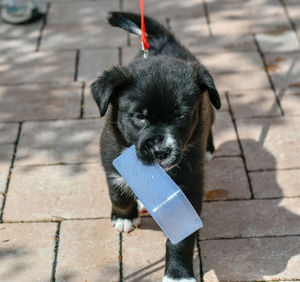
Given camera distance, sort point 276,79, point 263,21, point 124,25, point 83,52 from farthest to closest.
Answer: point 263,21
point 83,52
point 276,79
point 124,25

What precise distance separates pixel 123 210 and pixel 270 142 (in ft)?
4.15

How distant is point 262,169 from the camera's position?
371 cm

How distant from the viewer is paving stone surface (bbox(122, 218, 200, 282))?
307 cm

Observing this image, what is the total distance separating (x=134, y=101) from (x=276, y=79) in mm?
2102

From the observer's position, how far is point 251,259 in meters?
3.13

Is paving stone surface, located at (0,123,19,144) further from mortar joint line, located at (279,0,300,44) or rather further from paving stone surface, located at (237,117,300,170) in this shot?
mortar joint line, located at (279,0,300,44)

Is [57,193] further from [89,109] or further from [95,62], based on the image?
[95,62]

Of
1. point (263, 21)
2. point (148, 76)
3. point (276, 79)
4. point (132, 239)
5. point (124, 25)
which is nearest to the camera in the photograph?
point (148, 76)

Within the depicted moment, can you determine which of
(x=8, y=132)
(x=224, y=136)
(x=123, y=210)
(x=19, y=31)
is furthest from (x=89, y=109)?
(x=19, y=31)

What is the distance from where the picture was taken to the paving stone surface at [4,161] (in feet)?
11.9

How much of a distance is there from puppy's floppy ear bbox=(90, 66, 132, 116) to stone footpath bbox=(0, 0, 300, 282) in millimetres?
939

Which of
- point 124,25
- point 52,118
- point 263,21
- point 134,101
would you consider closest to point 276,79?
point 263,21

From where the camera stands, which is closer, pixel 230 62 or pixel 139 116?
pixel 139 116

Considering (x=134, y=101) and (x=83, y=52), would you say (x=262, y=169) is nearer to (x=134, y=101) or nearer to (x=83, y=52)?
(x=134, y=101)
